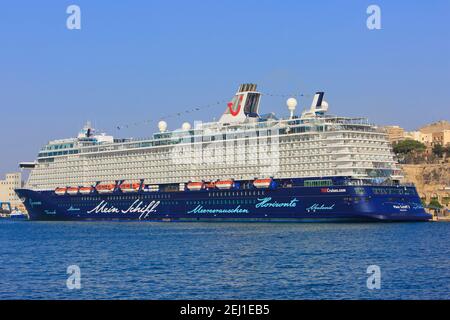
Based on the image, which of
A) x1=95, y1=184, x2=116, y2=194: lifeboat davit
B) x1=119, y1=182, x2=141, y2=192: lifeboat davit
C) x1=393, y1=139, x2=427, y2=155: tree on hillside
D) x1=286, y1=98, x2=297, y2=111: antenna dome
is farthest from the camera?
x1=393, y1=139, x2=427, y2=155: tree on hillside

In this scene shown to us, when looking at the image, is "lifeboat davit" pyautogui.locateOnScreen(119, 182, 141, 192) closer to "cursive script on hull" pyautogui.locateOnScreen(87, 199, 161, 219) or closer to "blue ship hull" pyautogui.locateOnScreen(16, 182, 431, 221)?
"blue ship hull" pyautogui.locateOnScreen(16, 182, 431, 221)

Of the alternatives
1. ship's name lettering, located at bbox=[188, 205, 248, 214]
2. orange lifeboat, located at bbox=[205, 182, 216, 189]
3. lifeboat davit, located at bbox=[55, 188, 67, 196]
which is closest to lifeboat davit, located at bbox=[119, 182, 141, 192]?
lifeboat davit, located at bbox=[55, 188, 67, 196]

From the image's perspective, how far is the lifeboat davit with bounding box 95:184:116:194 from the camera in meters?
95.1

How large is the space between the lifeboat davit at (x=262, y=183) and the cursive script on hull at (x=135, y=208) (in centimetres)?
1590

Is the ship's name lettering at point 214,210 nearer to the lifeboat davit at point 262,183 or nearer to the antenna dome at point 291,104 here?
the lifeboat davit at point 262,183

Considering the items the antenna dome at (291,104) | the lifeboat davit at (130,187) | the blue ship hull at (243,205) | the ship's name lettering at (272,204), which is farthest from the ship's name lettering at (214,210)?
the antenna dome at (291,104)

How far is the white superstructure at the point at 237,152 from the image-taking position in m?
74.9

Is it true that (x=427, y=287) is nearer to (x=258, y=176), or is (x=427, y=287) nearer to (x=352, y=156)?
(x=352, y=156)

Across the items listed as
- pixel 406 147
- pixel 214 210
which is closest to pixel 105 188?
pixel 214 210

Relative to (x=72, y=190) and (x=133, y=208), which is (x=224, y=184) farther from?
(x=72, y=190)

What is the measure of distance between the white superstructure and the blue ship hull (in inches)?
88.0

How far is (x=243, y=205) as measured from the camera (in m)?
78.4

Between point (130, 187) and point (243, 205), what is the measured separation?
20.5 metres
